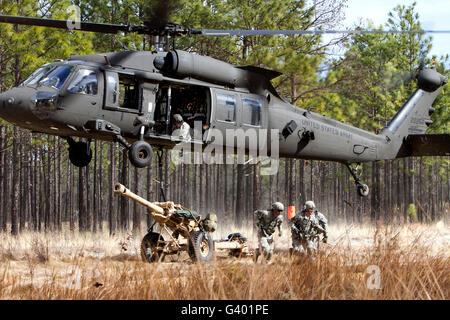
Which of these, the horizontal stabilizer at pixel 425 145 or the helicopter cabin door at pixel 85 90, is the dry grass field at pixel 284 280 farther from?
the horizontal stabilizer at pixel 425 145

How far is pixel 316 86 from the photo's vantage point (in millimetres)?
18359

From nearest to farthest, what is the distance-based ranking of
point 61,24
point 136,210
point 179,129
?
point 136,210
point 61,24
point 179,129

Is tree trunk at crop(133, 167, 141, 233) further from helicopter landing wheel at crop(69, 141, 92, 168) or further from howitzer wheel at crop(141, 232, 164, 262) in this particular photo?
helicopter landing wheel at crop(69, 141, 92, 168)

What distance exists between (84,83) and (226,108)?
289cm

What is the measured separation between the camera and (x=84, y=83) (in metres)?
9.23

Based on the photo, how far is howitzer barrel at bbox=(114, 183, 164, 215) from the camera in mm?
9237

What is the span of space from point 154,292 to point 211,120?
20.0 ft

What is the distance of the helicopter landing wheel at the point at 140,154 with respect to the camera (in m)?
9.15

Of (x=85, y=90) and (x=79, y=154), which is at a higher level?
(x=85, y=90)

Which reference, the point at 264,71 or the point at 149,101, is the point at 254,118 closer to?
the point at 264,71

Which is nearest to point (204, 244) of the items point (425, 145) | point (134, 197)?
point (134, 197)
